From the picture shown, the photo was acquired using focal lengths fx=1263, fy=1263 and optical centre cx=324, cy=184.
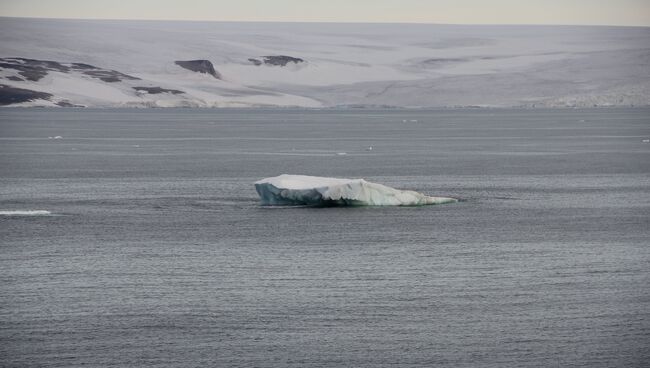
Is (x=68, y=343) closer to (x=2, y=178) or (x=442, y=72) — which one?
(x=2, y=178)

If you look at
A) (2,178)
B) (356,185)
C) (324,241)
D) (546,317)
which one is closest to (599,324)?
(546,317)

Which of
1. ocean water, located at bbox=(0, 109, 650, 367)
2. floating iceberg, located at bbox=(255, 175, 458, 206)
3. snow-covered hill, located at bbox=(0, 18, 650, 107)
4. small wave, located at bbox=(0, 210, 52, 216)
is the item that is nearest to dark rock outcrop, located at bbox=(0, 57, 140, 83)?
snow-covered hill, located at bbox=(0, 18, 650, 107)

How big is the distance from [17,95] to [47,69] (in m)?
6.54

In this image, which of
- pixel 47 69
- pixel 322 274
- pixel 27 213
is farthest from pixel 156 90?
pixel 322 274

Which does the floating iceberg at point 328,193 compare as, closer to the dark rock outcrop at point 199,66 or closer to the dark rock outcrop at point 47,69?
the dark rock outcrop at point 47,69

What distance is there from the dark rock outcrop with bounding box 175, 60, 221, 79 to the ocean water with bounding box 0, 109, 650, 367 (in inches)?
5771

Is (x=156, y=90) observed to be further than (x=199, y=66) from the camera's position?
No

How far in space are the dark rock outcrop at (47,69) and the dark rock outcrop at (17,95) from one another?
7.43 feet

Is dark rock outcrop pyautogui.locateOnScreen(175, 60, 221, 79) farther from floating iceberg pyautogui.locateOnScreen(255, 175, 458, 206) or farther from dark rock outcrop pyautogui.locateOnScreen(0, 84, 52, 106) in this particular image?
floating iceberg pyautogui.locateOnScreen(255, 175, 458, 206)

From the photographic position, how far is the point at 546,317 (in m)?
18.0

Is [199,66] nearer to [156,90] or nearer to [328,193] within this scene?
[156,90]

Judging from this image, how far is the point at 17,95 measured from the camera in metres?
176

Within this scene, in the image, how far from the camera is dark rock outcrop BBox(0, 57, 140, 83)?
179m

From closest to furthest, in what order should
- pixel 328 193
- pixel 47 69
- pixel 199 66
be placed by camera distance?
pixel 328 193 < pixel 47 69 < pixel 199 66
